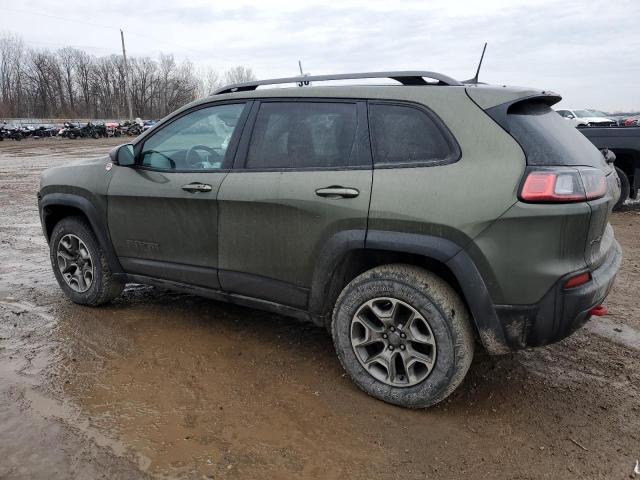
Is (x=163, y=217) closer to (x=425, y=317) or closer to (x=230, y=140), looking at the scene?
(x=230, y=140)

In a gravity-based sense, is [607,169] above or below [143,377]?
above

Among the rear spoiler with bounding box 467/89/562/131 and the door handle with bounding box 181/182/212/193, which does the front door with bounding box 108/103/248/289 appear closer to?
the door handle with bounding box 181/182/212/193

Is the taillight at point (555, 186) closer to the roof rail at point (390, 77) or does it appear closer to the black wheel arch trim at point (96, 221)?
Answer: the roof rail at point (390, 77)

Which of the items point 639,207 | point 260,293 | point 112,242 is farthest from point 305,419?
point 639,207

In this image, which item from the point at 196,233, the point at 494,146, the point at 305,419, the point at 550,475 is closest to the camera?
the point at 550,475

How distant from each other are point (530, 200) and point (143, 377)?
2470 mm

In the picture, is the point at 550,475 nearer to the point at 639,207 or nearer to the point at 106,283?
the point at 106,283

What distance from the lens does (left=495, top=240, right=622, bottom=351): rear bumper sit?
2.51 meters

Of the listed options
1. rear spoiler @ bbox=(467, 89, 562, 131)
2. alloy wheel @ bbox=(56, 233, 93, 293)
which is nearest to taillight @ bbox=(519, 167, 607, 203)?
rear spoiler @ bbox=(467, 89, 562, 131)

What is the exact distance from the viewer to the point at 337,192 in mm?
2908

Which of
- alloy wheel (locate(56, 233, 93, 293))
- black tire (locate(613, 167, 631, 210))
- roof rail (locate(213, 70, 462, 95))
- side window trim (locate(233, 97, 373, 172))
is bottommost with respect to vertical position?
alloy wheel (locate(56, 233, 93, 293))

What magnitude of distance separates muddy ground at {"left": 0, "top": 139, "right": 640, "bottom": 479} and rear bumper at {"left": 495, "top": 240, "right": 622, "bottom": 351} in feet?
1.69

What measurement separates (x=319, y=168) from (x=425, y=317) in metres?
1.04

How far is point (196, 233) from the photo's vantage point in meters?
3.56
